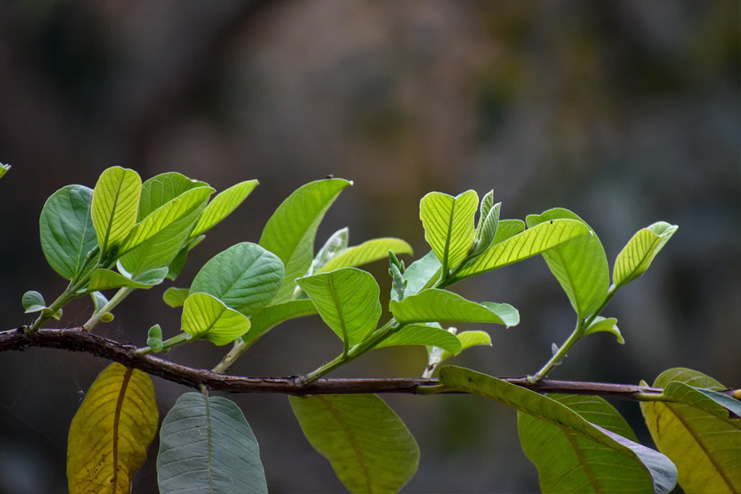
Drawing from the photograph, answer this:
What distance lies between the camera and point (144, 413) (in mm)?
372

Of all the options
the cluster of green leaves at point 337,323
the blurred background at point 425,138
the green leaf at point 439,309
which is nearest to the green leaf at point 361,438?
the cluster of green leaves at point 337,323

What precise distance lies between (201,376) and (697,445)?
33cm

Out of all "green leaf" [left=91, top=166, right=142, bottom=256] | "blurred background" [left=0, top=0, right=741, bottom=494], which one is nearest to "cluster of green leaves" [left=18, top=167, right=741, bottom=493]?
"green leaf" [left=91, top=166, right=142, bottom=256]

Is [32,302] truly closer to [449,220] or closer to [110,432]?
[110,432]

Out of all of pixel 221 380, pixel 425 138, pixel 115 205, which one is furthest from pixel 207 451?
pixel 425 138

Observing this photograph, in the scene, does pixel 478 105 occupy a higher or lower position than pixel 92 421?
higher

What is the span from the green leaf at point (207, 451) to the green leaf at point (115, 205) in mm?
101

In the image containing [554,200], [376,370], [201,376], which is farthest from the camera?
[554,200]

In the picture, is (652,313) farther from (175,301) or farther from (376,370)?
(175,301)

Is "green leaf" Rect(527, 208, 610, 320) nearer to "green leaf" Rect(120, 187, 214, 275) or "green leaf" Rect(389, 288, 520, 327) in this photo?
"green leaf" Rect(389, 288, 520, 327)

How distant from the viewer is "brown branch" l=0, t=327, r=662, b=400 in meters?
0.32

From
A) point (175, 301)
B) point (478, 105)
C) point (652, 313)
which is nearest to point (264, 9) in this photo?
point (478, 105)

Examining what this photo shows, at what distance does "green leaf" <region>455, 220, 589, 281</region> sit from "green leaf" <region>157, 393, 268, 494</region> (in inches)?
6.3

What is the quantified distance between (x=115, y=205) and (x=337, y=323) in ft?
0.46
